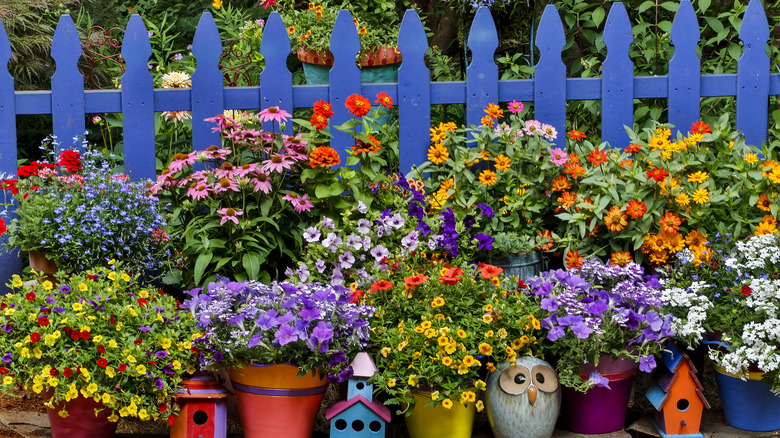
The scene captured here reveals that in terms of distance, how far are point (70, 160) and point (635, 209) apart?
2389 millimetres

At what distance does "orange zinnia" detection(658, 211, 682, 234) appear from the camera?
10.7 ft

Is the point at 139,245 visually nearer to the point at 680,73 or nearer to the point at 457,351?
the point at 457,351

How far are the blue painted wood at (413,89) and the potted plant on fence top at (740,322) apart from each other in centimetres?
135

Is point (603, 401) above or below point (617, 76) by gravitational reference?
below

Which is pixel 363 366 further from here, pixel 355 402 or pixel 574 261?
pixel 574 261

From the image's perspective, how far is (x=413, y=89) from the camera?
3.83 m

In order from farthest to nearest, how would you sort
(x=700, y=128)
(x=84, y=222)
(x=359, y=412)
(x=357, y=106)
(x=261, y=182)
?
1. (x=700, y=128)
2. (x=357, y=106)
3. (x=261, y=182)
4. (x=84, y=222)
5. (x=359, y=412)

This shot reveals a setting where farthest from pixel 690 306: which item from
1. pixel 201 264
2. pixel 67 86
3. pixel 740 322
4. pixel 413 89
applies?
pixel 67 86

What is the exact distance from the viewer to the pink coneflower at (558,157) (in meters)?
3.59

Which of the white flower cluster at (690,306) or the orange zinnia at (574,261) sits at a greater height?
the orange zinnia at (574,261)

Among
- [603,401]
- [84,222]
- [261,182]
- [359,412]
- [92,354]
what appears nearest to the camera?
[92,354]

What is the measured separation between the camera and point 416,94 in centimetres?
383

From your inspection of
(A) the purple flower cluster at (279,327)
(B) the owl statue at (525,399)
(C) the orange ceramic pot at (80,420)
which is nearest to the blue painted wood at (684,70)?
(B) the owl statue at (525,399)

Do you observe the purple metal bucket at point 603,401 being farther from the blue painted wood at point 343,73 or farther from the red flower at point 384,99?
the blue painted wood at point 343,73
